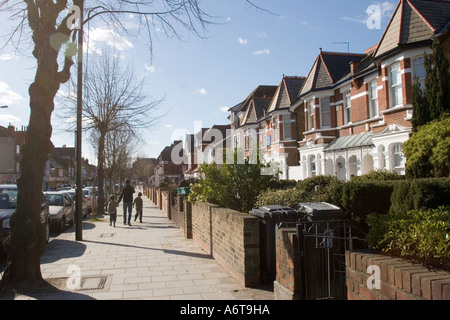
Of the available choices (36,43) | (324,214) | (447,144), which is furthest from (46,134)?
(447,144)

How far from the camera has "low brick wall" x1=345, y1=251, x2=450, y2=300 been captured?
2.53 m

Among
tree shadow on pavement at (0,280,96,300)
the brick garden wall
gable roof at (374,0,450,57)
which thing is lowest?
tree shadow on pavement at (0,280,96,300)

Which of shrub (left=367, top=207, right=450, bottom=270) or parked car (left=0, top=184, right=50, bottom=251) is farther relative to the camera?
parked car (left=0, top=184, right=50, bottom=251)

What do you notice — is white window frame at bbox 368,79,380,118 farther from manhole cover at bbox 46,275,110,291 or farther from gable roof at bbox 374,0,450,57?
manhole cover at bbox 46,275,110,291

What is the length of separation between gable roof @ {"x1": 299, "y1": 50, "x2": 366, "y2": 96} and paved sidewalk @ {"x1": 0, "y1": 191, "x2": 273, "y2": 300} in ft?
51.8

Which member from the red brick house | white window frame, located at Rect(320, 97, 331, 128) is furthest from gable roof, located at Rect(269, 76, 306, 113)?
white window frame, located at Rect(320, 97, 331, 128)

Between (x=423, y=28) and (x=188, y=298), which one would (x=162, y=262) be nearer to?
(x=188, y=298)

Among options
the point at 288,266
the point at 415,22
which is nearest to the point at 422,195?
the point at 288,266

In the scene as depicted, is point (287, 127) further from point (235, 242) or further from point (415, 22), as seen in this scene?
point (235, 242)

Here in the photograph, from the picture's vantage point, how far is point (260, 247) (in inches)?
244

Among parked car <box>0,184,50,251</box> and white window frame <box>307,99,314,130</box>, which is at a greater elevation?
white window frame <box>307,99,314,130</box>

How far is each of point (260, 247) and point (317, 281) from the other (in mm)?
1585

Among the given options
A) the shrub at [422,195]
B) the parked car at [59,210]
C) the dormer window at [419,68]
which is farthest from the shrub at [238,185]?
the dormer window at [419,68]

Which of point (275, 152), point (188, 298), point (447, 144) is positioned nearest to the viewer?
point (188, 298)
